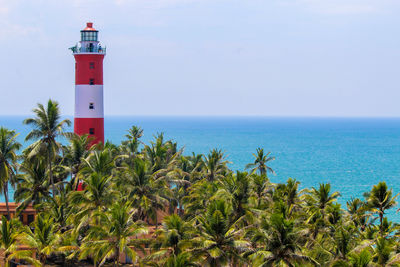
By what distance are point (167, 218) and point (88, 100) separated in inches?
1190

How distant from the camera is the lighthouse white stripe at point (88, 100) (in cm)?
6019

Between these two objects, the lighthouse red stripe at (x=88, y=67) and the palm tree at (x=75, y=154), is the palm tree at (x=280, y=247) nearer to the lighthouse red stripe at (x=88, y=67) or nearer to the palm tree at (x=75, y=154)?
the palm tree at (x=75, y=154)

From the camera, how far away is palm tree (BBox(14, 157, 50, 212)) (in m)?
48.9

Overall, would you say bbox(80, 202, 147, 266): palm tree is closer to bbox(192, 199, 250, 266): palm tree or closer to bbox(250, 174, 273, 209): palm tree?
bbox(192, 199, 250, 266): palm tree

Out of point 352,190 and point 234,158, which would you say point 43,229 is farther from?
point 234,158

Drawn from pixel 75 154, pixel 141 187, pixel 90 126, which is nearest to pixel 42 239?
pixel 141 187

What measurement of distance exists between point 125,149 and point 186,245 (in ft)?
98.3

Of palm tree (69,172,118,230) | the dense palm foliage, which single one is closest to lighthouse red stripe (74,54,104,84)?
the dense palm foliage

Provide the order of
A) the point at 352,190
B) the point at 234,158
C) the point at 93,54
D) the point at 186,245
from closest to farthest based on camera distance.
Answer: the point at 186,245 → the point at 93,54 → the point at 352,190 → the point at 234,158

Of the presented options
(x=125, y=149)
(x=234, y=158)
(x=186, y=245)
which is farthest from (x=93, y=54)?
(x=234, y=158)

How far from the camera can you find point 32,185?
49062 millimetres

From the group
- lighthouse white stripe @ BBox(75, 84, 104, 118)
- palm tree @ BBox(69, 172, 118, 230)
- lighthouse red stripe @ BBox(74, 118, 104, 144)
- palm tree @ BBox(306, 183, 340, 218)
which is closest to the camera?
palm tree @ BBox(69, 172, 118, 230)

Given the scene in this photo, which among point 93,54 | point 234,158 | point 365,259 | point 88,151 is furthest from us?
point 234,158

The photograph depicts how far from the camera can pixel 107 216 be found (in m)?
34.3
